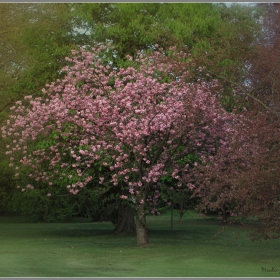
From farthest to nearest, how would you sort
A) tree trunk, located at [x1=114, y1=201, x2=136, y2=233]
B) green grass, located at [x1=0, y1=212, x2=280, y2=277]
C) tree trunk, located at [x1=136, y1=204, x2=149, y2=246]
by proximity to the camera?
tree trunk, located at [x1=114, y1=201, x2=136, y2=233] → tree trunk, located at [x1=136, y1=204, x2=149, y2=246] → green grass, located at [x1=0, y1=212, x2=280, y2=277]

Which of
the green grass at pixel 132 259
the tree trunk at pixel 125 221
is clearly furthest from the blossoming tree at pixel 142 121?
the tree trunk at pixel 125 221

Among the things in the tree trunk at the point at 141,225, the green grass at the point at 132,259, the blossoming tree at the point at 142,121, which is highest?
the blossoming tree at the point at 142,121

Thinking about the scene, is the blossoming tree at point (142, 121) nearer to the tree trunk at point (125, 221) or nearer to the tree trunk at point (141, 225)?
the tree trunk at point (141, 225)

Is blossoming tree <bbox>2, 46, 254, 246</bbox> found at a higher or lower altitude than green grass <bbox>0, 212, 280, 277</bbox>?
higher

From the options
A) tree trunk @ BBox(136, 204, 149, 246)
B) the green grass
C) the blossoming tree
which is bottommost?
the green grass

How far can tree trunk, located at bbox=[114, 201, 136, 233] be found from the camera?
109 ft

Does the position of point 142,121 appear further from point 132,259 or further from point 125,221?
point 125,221

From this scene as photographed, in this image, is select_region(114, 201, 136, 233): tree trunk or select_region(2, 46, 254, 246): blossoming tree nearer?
select_region(2, 46, 254, 246): blossoming tree

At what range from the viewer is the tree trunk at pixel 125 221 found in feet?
109

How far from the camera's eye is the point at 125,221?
109 ft

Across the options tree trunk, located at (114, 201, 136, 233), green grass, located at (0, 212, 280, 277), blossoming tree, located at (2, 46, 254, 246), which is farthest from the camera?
tree trunk, located at (114, 201, 136, 233)

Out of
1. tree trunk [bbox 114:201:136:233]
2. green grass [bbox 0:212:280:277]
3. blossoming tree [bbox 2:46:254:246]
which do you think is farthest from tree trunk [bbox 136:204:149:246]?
tree trunk [bbox 114:201:136:233]

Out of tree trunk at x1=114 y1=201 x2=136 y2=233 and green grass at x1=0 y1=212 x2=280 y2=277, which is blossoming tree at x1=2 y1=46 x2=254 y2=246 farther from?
tree trunk at x1=114 y1=201 x2=136 y2=233

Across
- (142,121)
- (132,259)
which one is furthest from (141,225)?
(142,121)
